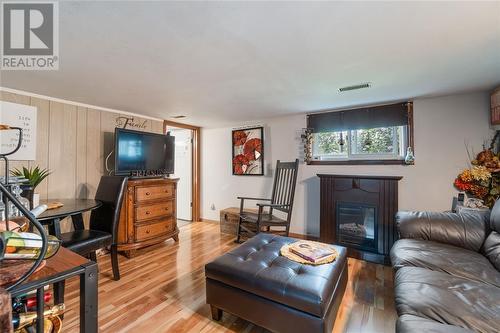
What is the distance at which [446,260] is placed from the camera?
61.6 inches

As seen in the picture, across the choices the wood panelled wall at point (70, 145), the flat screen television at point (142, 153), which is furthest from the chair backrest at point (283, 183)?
the wood panelled wall at point (70, 145)

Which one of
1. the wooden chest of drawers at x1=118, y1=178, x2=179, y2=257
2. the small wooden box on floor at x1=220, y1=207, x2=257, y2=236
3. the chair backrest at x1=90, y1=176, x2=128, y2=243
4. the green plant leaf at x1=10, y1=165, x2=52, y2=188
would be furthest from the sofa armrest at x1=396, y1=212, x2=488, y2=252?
the green plant leaf at x1=10, y1=165, x2=52, y2=188

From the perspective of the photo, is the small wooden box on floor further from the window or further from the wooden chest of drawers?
the window

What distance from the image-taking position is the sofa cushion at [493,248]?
5.11 ft

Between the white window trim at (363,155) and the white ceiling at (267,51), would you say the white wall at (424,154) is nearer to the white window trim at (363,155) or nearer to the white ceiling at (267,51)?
the white window trim at (363,155)

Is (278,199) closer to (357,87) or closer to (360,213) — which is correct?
(360,213)

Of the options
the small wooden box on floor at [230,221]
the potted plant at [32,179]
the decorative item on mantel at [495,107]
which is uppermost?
the decorative item on mantel at [495,107]

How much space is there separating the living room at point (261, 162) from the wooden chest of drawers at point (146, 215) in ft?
0.08

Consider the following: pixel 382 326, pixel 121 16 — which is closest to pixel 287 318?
pixel 382 326

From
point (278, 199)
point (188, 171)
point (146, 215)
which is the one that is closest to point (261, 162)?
point (278, 199)

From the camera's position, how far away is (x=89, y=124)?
9.54ft

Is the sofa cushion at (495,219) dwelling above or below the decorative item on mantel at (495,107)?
below

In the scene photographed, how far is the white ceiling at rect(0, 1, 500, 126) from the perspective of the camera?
116 cm

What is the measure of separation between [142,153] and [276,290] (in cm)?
261
